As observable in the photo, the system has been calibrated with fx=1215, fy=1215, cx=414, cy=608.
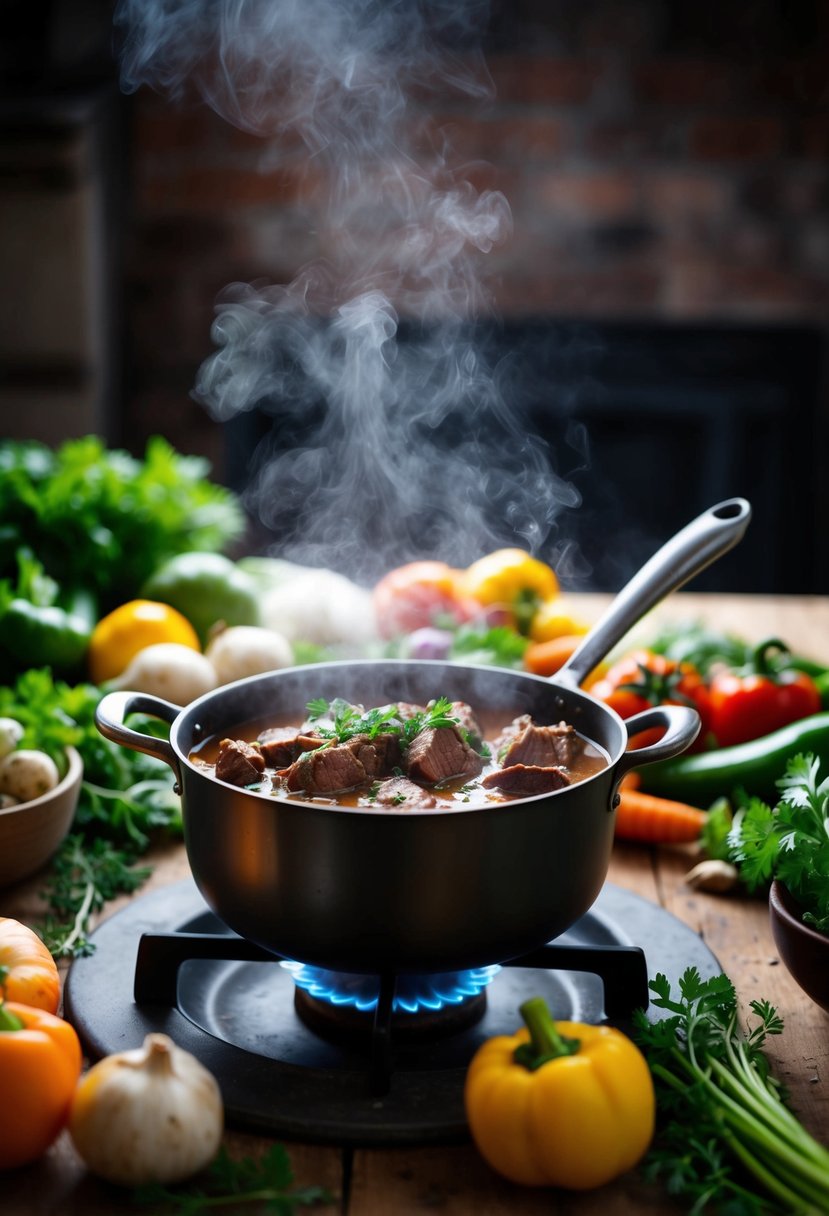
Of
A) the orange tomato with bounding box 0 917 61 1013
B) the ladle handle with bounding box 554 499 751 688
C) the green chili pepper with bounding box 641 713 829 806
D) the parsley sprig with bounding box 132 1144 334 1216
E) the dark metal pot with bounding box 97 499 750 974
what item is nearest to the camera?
the parsley sprig with bounding box 132 1144 334 1216

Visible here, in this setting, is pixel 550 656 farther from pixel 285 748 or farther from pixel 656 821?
pixel 285 748

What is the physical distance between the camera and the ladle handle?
5.53 ft

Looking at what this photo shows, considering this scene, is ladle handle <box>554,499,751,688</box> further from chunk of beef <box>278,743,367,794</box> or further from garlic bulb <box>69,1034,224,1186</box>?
garlic bulb <box>69,1034,224,1186</box>

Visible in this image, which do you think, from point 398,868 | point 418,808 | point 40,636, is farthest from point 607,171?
point 398,868

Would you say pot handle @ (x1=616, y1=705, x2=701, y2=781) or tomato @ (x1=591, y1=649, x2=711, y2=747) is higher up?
pot handle @ (x1=616, y1=705, x2=701, y2=781)

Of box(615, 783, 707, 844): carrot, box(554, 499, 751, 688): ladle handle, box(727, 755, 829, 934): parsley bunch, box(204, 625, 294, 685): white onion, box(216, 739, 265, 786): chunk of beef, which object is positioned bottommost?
box(615, 783, 707, 844): carrot

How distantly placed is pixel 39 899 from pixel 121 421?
3478 millimetres

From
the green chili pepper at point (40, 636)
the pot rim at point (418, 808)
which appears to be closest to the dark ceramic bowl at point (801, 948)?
the pot rim at point (418, 808)

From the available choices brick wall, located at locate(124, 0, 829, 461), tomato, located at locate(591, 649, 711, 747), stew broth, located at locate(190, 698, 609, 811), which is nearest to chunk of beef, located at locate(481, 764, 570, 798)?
stew broth, located at locate(190, 698, 609, 811)

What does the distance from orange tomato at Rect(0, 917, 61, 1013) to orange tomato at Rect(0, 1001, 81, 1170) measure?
13 centimetres

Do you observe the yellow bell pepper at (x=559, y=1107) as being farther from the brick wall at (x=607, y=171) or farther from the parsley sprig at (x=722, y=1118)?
the brick wall at (x=607, y=171)

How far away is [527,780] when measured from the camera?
4.91ft

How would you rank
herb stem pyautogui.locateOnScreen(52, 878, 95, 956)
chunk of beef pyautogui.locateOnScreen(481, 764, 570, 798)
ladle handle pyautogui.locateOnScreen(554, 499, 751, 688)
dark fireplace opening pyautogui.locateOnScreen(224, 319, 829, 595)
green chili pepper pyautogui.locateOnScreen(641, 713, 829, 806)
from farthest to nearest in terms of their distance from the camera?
dark fireplace opening pyautogui.locateOnScreen(224, 319, 829, 595) < green chili pepper pyautogui.locateOnScreen(641, 713, 829, 806) < ladle handle pyautogui.locateOnScreen(554, 499, 751, 688) < herb stem pyautogui.locateOnScreen(52, 878, 95, 956) < chunk of beef pyautogui.locateOnScreen(481, 764, 570, 798)

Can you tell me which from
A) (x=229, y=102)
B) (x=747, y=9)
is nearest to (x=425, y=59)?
(x=229, y=102)
